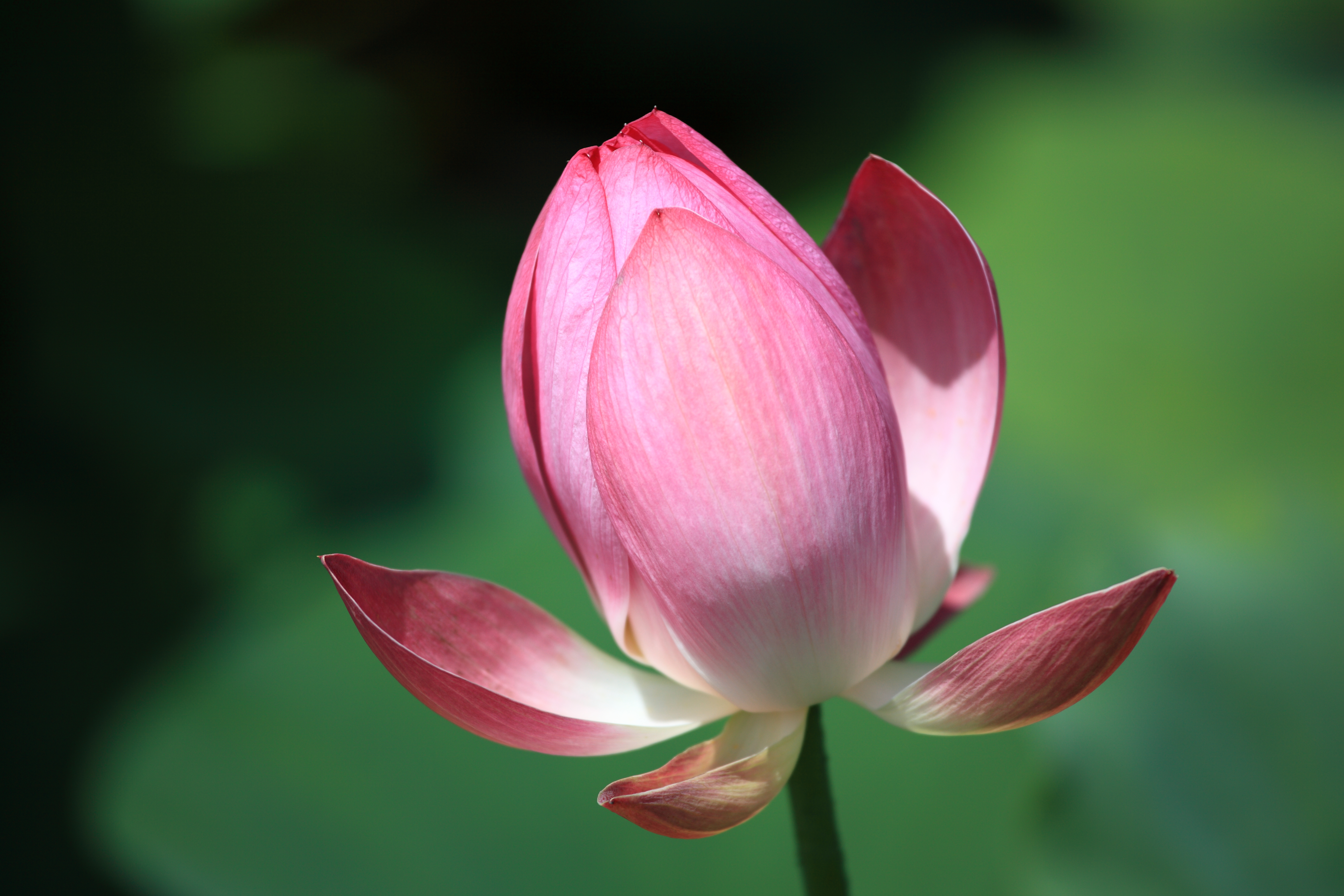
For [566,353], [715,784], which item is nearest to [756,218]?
[566,353]

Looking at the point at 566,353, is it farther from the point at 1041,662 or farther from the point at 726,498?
the point at 1041,662

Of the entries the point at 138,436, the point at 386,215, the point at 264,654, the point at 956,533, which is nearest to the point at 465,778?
the point at 264,654

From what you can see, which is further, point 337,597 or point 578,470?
point 337,597

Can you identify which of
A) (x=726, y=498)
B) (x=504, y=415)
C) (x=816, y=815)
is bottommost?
(x=816, y=815)

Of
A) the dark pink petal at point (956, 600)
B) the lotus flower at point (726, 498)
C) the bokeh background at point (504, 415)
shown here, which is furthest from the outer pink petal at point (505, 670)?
the bokeh background at point (504, 415)

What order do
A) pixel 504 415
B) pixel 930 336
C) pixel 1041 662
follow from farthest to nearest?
pixel 504 415, pixel 930 336, pixel 1041 662

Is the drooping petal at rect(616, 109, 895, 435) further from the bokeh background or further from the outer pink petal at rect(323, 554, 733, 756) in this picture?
the bokeh background

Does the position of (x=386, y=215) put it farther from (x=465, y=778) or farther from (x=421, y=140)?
(x=465, y=778)
